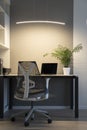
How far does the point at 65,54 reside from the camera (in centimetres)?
532

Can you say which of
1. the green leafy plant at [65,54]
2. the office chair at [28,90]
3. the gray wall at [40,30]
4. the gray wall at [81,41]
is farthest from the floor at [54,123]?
the gray wall at [40,30]

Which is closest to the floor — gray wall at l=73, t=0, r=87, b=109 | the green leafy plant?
gray wall at l=73, t=0, r=87, b=109

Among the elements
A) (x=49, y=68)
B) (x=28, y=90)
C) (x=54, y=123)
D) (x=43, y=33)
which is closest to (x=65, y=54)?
(x=49, y=68)

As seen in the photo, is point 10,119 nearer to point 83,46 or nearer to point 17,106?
point 17,106

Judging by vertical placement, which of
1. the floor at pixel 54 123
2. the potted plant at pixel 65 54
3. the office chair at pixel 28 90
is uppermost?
the potted plant at pixel 65 54

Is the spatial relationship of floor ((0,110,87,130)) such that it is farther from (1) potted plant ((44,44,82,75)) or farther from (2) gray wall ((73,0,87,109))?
(1) potted plant ((44,44,82,75))

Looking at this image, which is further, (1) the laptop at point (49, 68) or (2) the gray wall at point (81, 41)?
(2) the gray wall at point (81, 41)

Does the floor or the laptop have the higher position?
the laptop

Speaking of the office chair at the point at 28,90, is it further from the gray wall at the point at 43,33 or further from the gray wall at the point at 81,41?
the gray wall at the point at 81,41

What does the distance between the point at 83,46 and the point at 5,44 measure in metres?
1.77

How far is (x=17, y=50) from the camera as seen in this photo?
18.8 ft

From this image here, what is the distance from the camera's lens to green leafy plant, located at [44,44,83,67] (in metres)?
5.33

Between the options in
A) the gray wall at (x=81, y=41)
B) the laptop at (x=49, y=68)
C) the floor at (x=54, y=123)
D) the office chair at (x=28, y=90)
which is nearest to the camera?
the floor at (x=54, y=123)

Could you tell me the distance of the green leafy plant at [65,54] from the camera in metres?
5.33
